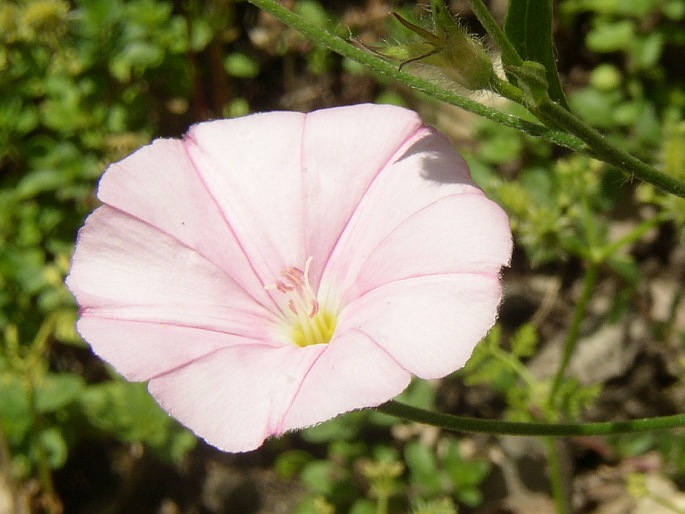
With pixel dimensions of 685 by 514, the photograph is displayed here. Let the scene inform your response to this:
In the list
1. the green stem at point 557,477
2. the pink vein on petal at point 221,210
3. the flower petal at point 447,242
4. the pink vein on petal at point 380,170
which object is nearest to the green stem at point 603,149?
the flower petal at point 447,242

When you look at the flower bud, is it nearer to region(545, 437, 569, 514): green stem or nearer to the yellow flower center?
the yellow flower center

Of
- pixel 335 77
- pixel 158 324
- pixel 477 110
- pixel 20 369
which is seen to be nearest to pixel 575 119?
pixel 477 110

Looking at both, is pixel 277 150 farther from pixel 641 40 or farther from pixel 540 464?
pixel 641 40

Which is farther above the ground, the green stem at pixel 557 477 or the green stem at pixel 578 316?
the green stem at pixel 578 316

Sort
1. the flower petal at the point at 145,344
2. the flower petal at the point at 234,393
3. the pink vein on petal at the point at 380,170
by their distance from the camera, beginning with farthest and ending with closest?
the pink vein on petal at the point at 380,170
the flower petal at the point at 145,344
the flower petal at the point at 234,393

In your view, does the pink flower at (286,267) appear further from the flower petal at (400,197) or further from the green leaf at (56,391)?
the green leaf at (56,391)

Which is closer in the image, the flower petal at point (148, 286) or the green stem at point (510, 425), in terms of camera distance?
the green stem at point (510, 425)
